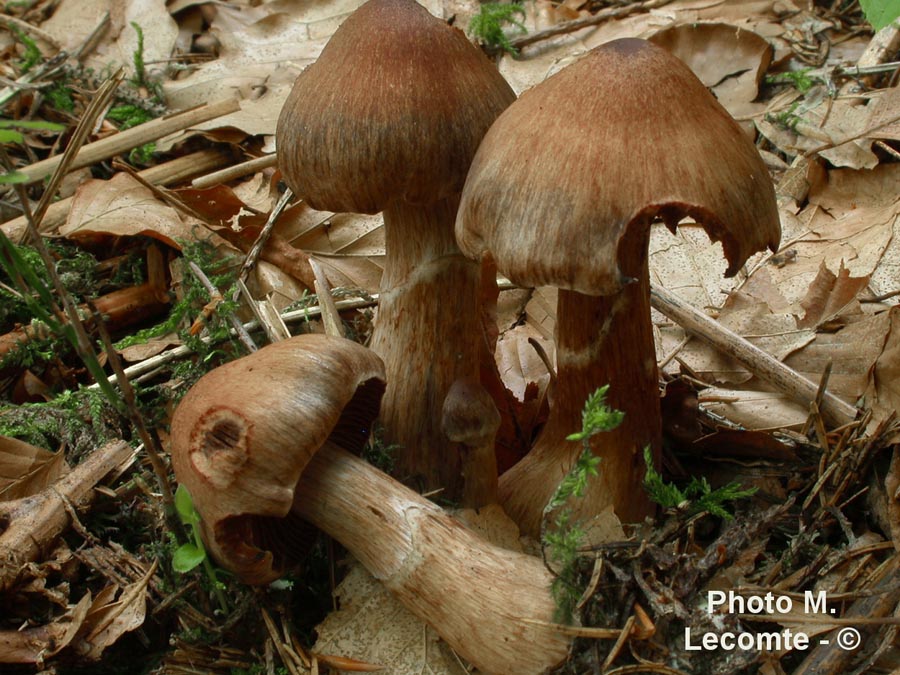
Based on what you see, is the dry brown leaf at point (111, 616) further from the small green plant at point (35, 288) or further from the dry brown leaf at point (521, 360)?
the dry brown leaf at point (521, 360)

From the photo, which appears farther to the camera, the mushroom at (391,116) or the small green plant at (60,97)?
the small green plant at (60,97)

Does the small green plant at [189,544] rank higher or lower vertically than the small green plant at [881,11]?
lower

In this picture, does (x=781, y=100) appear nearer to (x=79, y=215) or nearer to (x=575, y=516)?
(x=575, y=516)

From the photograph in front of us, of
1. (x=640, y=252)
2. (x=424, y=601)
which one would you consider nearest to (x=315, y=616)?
(x=424, y=601)

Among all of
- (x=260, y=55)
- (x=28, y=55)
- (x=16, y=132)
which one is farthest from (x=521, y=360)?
(x=28, y=55)

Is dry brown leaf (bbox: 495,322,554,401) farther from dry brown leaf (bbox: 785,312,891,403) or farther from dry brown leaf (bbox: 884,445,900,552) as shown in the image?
dry brown leaf (bbox: 884,445,900,552)

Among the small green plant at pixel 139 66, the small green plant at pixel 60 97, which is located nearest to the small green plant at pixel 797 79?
the small green plant at pixel 139 66
